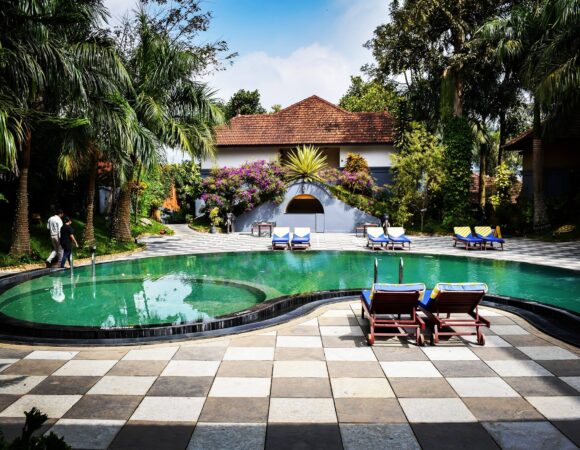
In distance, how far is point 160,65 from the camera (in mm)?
15445

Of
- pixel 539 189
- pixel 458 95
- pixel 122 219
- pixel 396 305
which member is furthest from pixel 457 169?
pixel 396 305

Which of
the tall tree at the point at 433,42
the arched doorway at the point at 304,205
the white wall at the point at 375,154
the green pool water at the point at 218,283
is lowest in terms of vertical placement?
the green pool water at the point at 218,283

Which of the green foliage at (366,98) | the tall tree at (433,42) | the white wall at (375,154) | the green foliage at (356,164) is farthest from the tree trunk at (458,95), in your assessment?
the green foliage at (366,98)

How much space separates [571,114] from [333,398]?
20.7 meters

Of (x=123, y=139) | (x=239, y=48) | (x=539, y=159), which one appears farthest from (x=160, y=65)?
(x=539, y=159)

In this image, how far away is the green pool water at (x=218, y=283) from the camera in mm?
8592

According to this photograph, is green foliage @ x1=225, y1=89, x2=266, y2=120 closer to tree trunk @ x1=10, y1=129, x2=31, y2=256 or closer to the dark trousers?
tree trunk @ x1=10, y1=129, x2=31, y2=256

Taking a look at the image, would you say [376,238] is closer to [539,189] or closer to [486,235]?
[486,235]

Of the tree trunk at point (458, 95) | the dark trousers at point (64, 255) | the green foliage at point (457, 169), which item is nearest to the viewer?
the dark trousers at point (64, 255)

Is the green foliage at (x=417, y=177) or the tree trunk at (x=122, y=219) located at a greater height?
the green foliage at (x=417, y=177)

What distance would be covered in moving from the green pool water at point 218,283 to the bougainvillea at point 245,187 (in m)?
8.70

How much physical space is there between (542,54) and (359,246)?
9726 mm

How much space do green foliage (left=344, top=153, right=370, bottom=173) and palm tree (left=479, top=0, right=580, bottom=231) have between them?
876cm

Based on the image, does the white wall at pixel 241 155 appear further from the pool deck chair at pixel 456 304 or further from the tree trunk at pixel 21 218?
the pool deck chair at pixel 456 304
